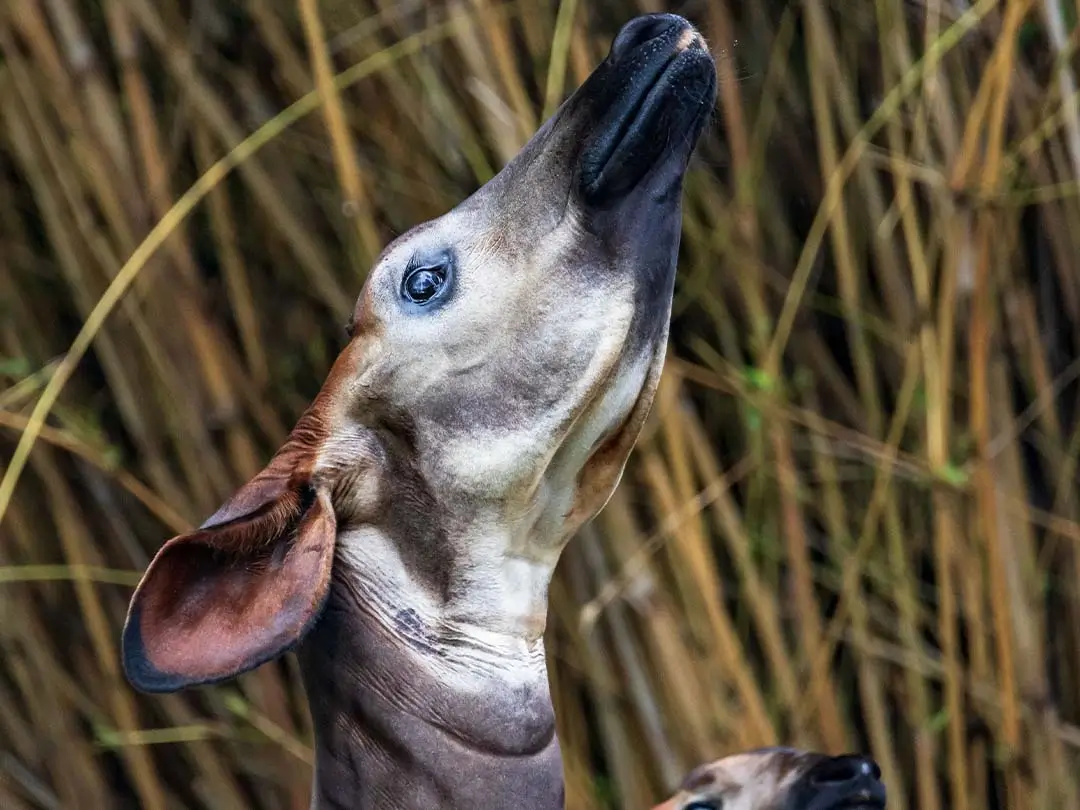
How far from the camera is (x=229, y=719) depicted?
189 centimetres

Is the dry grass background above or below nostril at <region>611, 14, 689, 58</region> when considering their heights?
below

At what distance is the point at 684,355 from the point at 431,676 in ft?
3.51

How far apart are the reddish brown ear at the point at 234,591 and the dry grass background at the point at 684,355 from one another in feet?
1.90

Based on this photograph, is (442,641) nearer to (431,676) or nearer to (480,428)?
(431,676)

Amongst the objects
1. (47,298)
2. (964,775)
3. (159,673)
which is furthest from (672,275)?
(47,298)

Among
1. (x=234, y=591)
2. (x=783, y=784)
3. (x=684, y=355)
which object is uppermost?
(x=234, y=591)

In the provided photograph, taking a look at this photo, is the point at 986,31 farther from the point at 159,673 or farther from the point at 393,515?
the point at 159,673

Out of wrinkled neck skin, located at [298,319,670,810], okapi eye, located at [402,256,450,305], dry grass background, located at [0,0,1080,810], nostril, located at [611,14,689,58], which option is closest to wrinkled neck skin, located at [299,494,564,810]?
wrinkled neck skin, located at [298,319,670,810]

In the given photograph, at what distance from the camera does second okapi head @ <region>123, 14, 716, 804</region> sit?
32.9 inches

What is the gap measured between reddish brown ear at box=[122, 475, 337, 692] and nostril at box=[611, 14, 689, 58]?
0.30 meters

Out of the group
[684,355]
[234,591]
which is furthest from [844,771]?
[684,355]

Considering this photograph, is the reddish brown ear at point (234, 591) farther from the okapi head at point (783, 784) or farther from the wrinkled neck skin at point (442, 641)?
the okapi head at point (783, 784)

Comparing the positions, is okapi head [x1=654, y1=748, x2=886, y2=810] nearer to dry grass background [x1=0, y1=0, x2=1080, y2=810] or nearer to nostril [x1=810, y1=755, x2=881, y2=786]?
nostril [x1=810, y1=755, x2=881, y2=786]

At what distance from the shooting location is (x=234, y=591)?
0.83 meters
